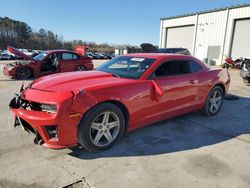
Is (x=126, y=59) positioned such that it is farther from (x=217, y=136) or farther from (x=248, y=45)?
(x=248, y=45)

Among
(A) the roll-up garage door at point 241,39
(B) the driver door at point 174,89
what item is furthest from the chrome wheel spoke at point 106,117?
(A) the roll-up garage door at point 241,39

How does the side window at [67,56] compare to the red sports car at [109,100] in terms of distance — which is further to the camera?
the side window at [67,56]

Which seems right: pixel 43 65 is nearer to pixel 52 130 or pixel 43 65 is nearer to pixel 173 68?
pixel 173 68

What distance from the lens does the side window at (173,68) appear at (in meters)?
4.03

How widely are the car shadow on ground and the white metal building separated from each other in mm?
17295

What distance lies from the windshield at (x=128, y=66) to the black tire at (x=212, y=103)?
72.2 inches

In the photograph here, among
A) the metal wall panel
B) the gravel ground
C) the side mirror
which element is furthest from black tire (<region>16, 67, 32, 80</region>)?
the metal wall panel

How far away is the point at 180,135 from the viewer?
403 cm

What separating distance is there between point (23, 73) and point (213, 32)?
19.0 meters

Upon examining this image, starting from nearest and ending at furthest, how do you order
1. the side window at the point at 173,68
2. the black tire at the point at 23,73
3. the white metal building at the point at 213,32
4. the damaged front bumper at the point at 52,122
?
the damaged front bumper at the point at 52,122, the side window at the point at 173,68, the black tire at the point at 23,73, the white metal building at the point at 213,32

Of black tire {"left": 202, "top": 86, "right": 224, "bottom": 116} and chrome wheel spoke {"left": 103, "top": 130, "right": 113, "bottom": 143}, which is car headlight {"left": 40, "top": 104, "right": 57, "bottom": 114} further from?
black tire {"left": 202, "top": 86, "right": 224, "bottom": 116}

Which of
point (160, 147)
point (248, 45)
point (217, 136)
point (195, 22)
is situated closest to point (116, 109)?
point (160, 147)

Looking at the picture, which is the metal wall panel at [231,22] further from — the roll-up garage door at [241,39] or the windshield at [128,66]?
the windshield at [128,66]

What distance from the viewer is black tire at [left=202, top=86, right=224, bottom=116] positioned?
5031 mm
